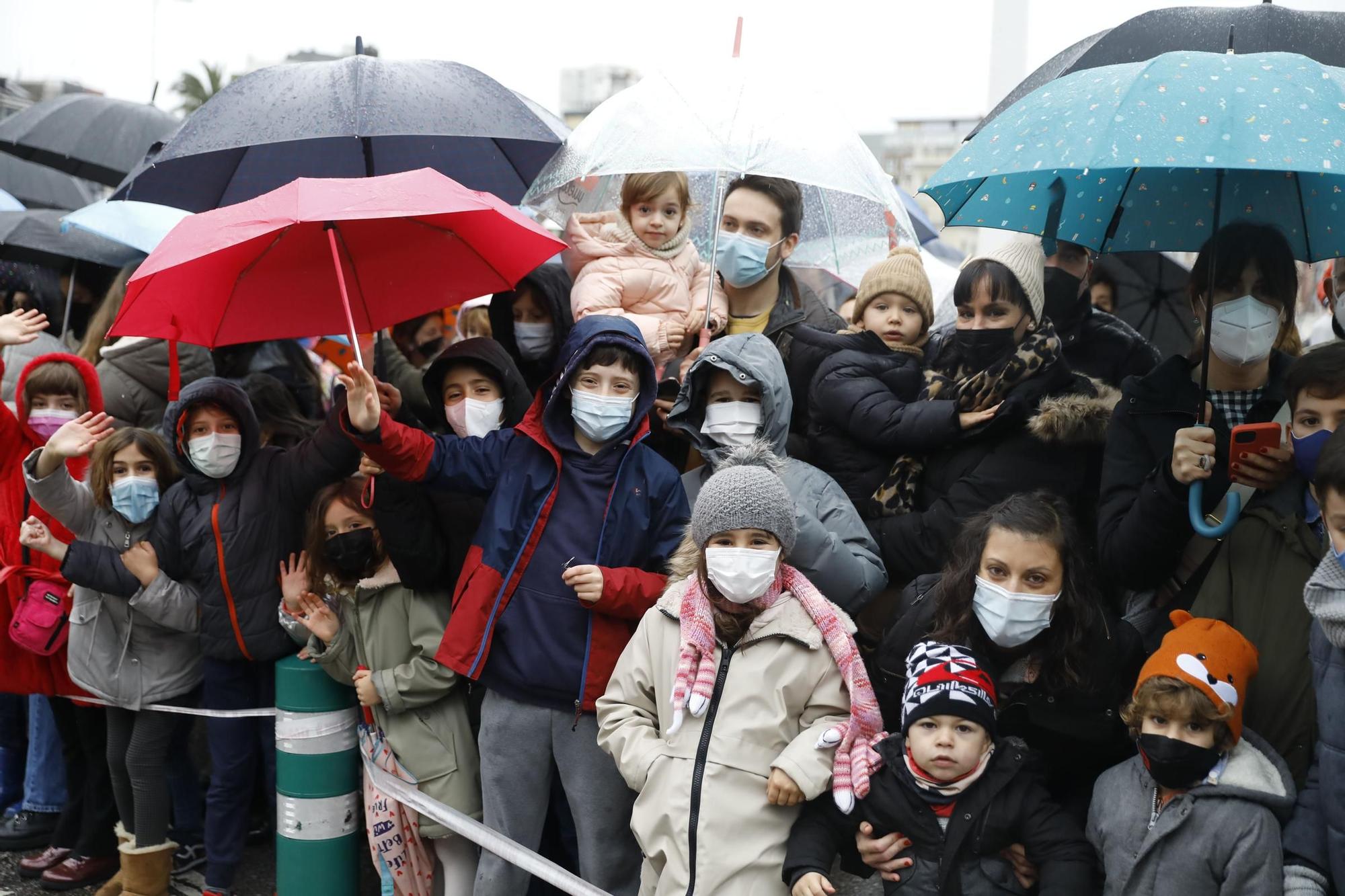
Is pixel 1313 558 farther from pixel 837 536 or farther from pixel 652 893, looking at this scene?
pixel 652 893

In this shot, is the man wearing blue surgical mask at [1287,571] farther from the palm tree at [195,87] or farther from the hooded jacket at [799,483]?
the palm tree at [195,87]

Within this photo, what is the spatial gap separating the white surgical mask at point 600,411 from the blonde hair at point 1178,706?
6.03ft

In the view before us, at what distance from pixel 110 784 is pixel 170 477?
142 centimetres

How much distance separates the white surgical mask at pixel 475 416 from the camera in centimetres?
466

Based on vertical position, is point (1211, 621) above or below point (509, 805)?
above

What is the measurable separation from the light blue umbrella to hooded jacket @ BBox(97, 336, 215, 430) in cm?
54

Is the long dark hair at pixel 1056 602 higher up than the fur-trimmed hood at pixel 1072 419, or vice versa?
the fur-trimmed hood at pixel 1072 419

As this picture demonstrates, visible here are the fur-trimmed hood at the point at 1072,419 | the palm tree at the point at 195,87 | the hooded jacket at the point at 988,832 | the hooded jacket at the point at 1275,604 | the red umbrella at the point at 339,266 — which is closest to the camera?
the hooded jacket at the point at 988,832

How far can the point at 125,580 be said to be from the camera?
502 cm

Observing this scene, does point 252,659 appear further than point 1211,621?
Yes

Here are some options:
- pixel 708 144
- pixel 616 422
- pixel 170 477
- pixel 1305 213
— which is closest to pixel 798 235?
pixel 708 144

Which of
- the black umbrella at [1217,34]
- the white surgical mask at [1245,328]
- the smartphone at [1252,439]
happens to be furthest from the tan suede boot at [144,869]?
the white surgical mask at [1245,328]

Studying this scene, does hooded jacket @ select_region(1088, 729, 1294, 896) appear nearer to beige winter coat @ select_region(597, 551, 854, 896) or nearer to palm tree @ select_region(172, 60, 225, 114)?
beige winter coat @ select_region(597, 551, 854, 896)

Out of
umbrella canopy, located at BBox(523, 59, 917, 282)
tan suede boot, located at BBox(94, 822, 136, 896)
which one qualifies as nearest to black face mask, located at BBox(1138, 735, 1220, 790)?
umbrella canopy, located at BBox(523, 59, 917, 282)
